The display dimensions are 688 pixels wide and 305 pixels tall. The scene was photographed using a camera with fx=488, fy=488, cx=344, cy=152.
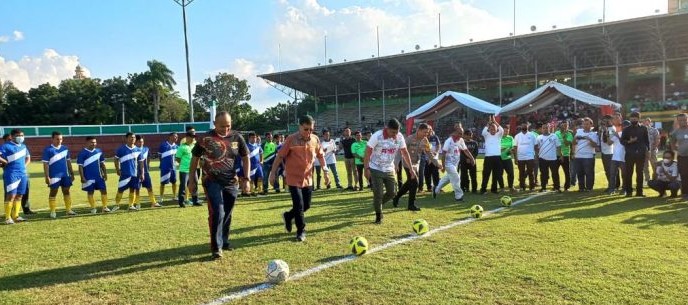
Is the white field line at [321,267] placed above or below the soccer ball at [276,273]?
below

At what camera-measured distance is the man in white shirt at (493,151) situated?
1195cm

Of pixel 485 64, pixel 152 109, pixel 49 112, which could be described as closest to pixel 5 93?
pixel 49 112

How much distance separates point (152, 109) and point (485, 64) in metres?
49.2

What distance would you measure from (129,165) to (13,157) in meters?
2.20

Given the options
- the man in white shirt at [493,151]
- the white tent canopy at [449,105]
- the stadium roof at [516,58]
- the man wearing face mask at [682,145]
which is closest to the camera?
the man wearing face mask at [682,145]

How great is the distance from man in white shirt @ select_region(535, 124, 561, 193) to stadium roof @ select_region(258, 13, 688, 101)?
2914 centimetres

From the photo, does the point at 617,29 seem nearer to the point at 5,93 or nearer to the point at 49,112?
the point at 49,112

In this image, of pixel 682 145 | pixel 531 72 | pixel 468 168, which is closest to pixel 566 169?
pixel 468 168

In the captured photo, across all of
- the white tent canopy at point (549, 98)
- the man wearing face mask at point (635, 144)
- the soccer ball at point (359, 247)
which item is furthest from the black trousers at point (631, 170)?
the white tent canopy at point (549, 98)

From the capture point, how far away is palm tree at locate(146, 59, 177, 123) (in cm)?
7044

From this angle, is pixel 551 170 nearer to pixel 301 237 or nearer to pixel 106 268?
pixel 301 237

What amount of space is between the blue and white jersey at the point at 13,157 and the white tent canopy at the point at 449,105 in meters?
21.8

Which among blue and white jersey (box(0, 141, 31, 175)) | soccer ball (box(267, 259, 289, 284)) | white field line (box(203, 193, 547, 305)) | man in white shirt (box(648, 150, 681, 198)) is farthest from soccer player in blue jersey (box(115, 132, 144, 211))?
man in white shirt (box(648, 150, 681, 198))

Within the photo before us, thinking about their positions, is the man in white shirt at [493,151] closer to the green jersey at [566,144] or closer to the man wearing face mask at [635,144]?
the green jersey at [566,144]
